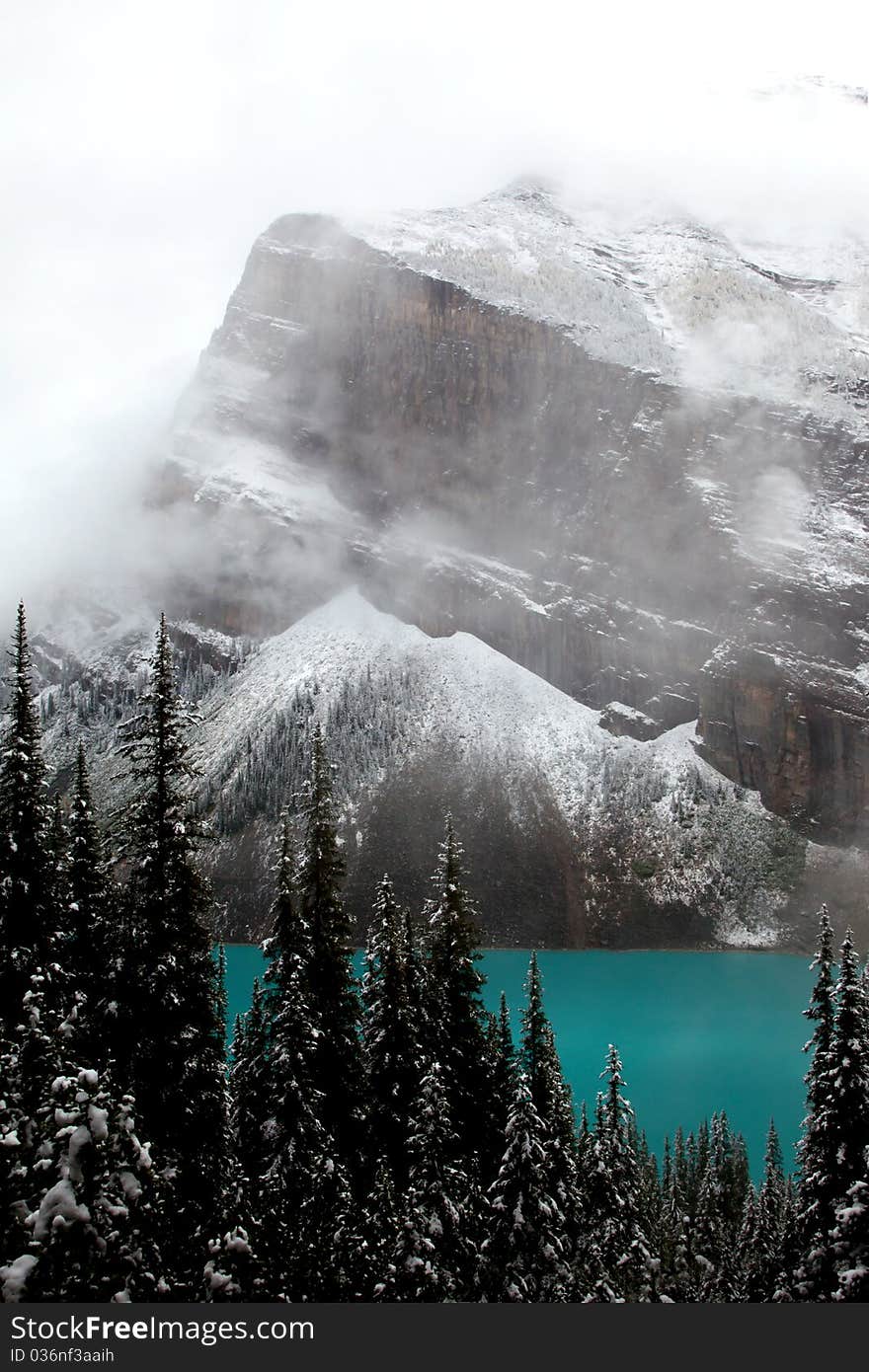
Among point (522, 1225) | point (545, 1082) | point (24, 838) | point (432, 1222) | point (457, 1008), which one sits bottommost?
point (545, 1082)

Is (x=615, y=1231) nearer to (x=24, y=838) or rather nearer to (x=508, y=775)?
(x=24, y=838)

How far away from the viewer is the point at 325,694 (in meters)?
177

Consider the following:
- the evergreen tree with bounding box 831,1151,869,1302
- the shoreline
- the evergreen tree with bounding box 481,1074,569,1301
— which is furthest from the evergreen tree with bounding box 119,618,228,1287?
the shoreline

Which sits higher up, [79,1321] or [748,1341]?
[79,1321]

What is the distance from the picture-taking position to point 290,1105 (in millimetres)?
24938

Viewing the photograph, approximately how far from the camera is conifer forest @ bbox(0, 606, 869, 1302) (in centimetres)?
1184

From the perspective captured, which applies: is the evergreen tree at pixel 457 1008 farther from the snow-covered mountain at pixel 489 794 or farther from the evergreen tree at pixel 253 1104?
the snow-covered mountain at pixel 489 794

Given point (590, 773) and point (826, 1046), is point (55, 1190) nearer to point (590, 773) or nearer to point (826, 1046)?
point (826, 1046)

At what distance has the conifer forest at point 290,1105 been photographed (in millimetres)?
11844

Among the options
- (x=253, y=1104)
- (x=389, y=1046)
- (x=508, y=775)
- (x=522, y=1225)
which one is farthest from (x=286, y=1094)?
(x=508, y=775)

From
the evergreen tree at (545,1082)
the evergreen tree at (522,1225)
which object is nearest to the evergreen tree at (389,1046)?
the evergreen tree at (545,1082)

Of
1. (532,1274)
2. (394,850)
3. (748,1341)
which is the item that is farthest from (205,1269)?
(394,850)

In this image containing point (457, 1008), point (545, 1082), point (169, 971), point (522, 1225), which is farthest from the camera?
point (457, 1008)

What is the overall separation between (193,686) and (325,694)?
31.5m
